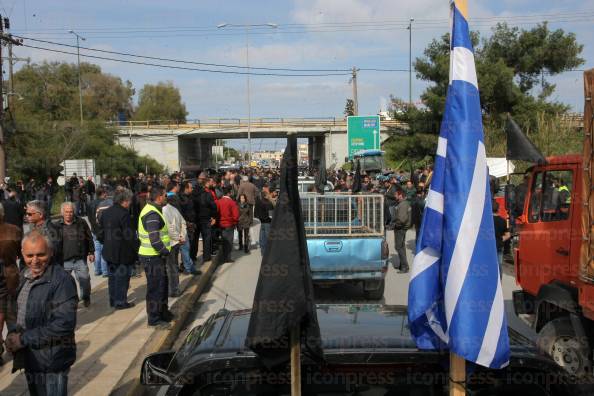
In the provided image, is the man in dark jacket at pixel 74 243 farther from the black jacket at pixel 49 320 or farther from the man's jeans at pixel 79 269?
the black jacket at pixel 49 320

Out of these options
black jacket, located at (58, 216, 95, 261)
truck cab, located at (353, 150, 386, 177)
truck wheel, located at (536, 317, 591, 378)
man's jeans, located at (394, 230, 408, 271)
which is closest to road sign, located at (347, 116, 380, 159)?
truck cab, located at (353, 150, 386, 177)

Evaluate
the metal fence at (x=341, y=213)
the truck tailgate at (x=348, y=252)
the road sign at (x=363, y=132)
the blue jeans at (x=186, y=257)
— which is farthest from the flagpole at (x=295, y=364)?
the road sign at (x=363, y=132)

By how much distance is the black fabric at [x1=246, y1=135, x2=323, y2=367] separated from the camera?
2.94 metres

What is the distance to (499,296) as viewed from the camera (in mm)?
3027

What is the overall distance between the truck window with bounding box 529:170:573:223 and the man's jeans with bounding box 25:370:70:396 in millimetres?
5101

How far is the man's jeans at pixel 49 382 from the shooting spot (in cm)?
400

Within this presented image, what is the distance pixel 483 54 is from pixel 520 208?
31.7 m

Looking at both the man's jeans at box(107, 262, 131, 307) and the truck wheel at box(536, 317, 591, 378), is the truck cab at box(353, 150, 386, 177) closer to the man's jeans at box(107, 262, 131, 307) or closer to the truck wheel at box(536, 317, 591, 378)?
the man's jeans at box(107, 262, 131, 307)

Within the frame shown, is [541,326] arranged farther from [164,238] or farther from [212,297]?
[212,297]

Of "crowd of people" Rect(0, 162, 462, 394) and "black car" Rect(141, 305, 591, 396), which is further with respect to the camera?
"crowd of people" Rect(0, 162, 462, 394)

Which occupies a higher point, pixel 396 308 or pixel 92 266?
pixel 396 308

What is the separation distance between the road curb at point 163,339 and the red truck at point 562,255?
163 inches

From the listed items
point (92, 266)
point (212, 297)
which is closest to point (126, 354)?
point (212, 297)

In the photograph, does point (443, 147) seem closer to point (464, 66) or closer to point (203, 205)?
point (464, 66)
